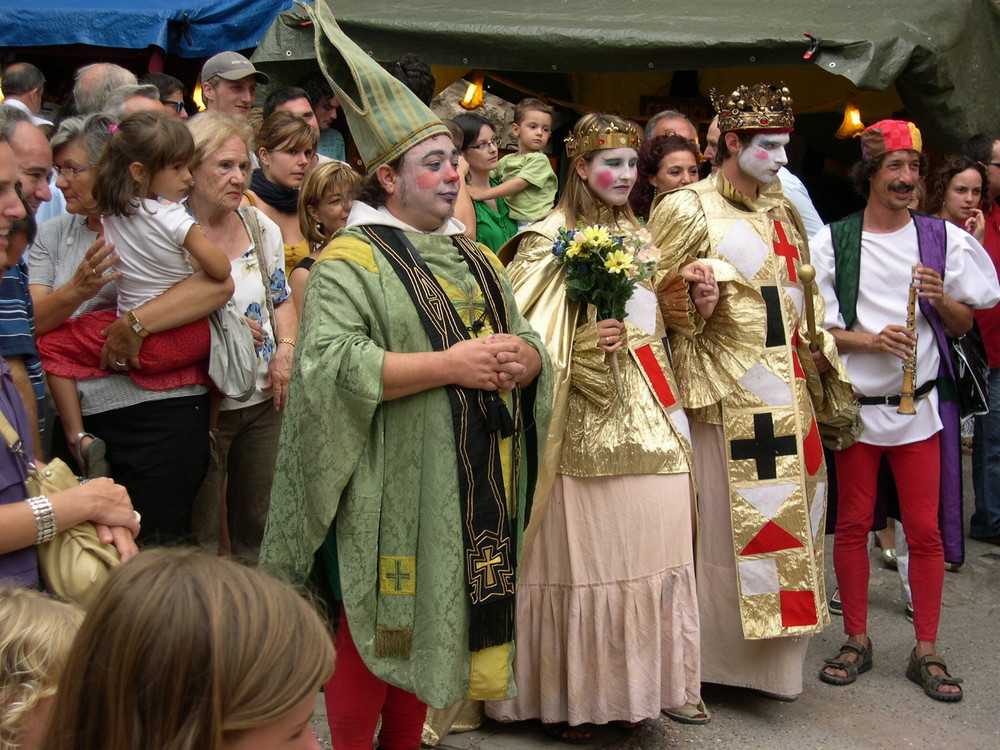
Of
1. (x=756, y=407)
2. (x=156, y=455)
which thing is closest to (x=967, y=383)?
(x=756, y=407)

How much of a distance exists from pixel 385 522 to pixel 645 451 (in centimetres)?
119

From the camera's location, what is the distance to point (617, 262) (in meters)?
3.83

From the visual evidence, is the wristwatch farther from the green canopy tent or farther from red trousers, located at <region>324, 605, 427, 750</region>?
the green canopy tent

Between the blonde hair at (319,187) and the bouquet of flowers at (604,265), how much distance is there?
1045 mm

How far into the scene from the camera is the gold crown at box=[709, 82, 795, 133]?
4.50 meters

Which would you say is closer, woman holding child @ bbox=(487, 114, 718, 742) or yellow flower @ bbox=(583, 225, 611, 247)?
yellow flower @ bbox=(583, 225, 611, 247)

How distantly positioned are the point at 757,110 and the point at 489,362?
199 centimetres

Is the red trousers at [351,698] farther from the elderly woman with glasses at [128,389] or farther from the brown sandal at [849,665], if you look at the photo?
the brown sandal at [849,665]

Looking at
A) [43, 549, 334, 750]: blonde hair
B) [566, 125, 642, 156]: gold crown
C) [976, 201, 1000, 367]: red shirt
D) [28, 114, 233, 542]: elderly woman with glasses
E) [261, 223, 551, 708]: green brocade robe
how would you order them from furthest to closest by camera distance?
[976, 201, 1000, 367]: red shirt → [566, 125, 642, 156]: gold crown → [28, 114, 233, 542]: elderly woman with glasses → [261, 223, 551, 708]: green brocade robe → [43, 549, 334, 750]: blonde hair

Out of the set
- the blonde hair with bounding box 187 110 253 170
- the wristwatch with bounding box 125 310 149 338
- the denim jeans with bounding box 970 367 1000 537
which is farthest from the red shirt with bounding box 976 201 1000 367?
the wristwatch with bounding box 125 310 149 338

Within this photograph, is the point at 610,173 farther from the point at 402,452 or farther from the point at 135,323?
the point at 135,323

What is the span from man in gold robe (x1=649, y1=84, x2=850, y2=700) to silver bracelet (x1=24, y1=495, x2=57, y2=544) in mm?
2504

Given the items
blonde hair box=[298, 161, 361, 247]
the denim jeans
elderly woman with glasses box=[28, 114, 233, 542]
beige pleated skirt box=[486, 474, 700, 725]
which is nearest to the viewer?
elderly woman with glasses box=[28, 114, 233, 542]

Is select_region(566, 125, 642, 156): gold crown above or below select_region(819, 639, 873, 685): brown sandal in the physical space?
above
